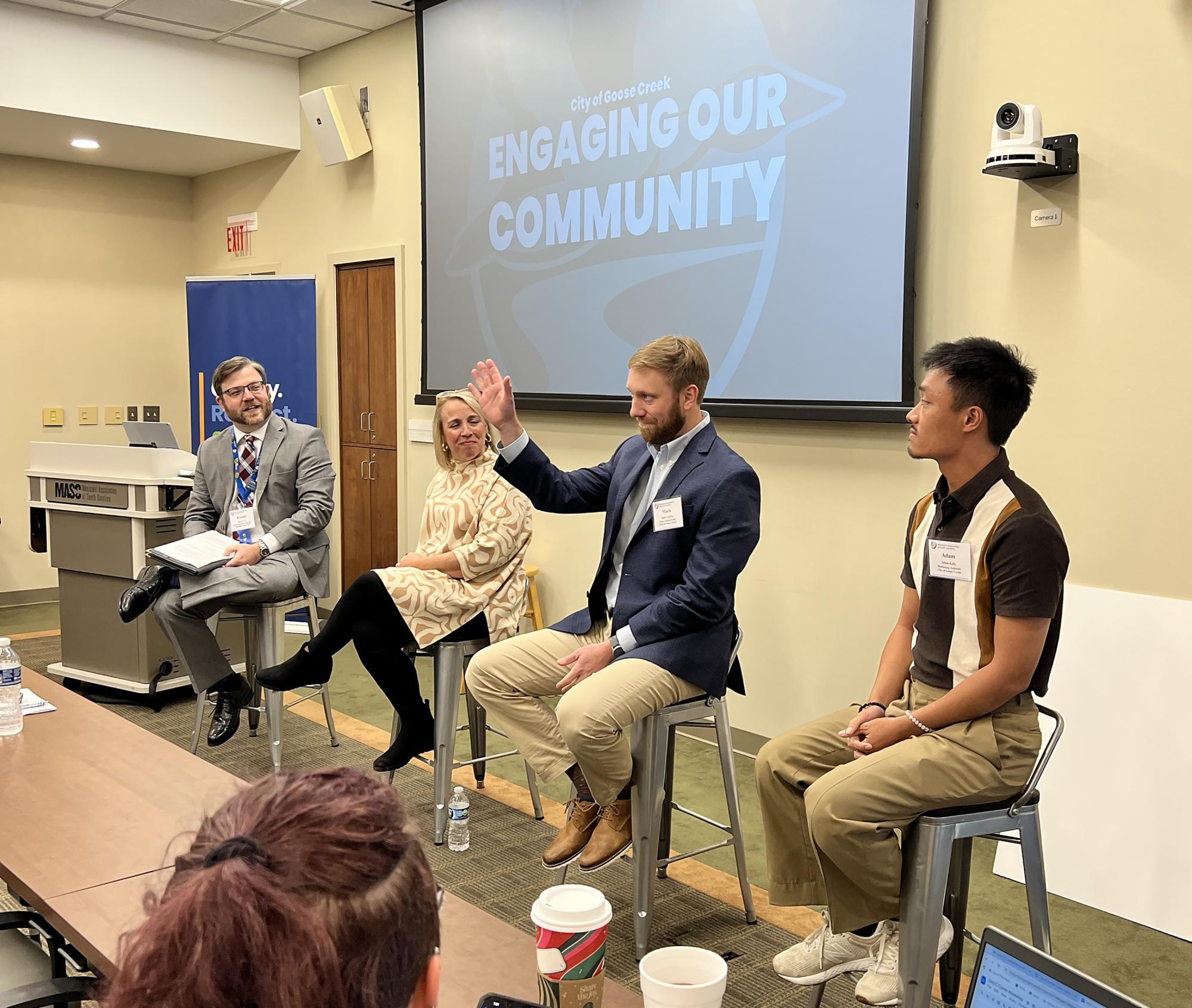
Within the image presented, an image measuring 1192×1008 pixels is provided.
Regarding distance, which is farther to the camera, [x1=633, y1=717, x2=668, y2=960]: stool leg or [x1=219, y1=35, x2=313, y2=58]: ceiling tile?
[x1=219, y1=35, x2=313, y2=58]: ceiling tile

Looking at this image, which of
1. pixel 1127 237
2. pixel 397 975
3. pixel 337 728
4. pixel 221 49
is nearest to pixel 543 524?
pixel 337 728

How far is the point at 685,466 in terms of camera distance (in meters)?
2.86

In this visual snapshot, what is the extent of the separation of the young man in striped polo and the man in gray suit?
86.0 inches

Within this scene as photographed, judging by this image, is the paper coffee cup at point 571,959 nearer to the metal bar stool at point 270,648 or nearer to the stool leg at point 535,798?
the stool leg at point 535,798

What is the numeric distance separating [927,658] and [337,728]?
2.79m

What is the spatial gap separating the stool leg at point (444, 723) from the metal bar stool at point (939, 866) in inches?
54.8

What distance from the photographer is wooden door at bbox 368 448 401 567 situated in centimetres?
611

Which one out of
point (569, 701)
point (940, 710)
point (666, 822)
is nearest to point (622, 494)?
point (569, 701)

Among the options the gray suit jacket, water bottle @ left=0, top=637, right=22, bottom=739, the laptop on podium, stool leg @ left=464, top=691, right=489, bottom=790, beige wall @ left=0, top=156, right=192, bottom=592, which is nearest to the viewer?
the laptop on podium

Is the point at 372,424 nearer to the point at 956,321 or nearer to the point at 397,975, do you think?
the point at 956,321

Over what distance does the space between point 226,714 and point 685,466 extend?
2.12 meters

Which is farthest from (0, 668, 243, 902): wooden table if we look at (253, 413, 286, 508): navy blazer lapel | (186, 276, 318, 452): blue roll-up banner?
(186, 276, 318, 452): blue roll-up banner

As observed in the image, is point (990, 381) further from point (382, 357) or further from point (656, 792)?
point (382, 357)

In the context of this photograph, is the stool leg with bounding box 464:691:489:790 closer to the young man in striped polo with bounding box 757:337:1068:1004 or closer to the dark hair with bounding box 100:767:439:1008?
the young man in striped polo with bounding box 757:337:1068:1004
